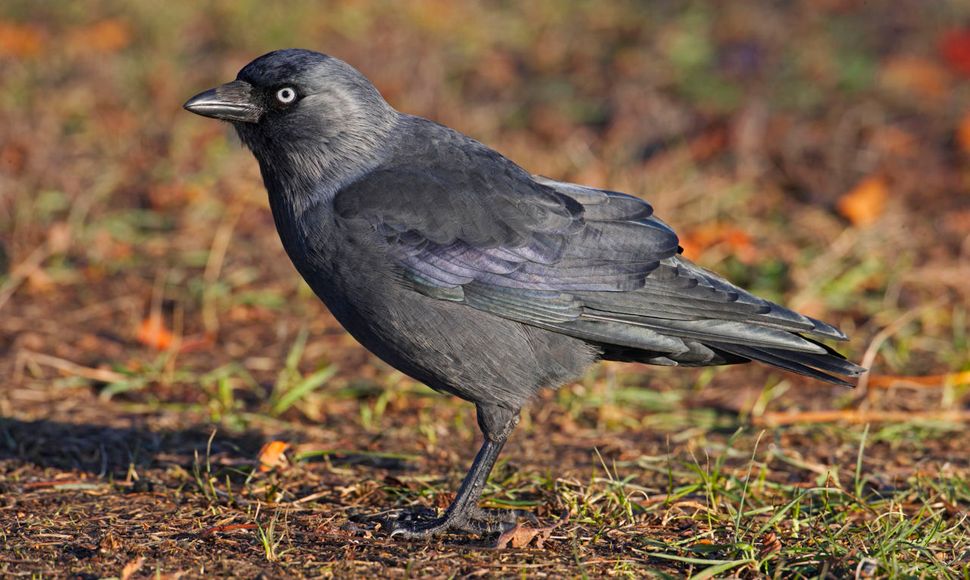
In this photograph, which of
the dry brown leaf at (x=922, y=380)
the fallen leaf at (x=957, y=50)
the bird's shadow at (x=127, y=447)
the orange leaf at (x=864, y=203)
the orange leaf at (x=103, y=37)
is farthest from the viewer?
the fallen leaf at (x=957, y=50)

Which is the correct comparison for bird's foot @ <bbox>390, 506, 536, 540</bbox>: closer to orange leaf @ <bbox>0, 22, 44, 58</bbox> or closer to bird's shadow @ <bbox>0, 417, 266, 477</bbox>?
bird's shadow @ <bbox>0, 417, 266, 477</bbox>

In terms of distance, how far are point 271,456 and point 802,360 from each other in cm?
219

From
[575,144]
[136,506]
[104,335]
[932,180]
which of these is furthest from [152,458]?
[932,180]

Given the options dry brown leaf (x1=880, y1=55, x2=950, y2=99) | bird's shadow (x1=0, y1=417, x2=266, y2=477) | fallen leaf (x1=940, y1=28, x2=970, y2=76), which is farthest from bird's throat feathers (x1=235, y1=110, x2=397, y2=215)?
fallen leaf (x1=940, y1=28, x2=970, y2=76)

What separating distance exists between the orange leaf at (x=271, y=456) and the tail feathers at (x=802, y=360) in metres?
1.86

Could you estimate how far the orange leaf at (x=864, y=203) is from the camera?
7977 millimetres

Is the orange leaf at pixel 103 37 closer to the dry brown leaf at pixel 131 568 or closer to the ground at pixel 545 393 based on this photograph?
the ground at pixel 545 393

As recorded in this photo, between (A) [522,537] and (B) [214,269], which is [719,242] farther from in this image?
(A) [522,537]

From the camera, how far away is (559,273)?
4508 millimetres

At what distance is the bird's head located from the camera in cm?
475

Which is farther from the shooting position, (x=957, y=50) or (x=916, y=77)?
(x=957, y=50)

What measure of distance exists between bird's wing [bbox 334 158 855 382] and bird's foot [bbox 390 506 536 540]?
757 millimetres

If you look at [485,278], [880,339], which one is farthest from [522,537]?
[880,339]

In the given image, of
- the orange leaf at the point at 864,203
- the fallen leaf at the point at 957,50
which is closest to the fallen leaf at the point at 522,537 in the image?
the orange leaf at the point at 864,203
